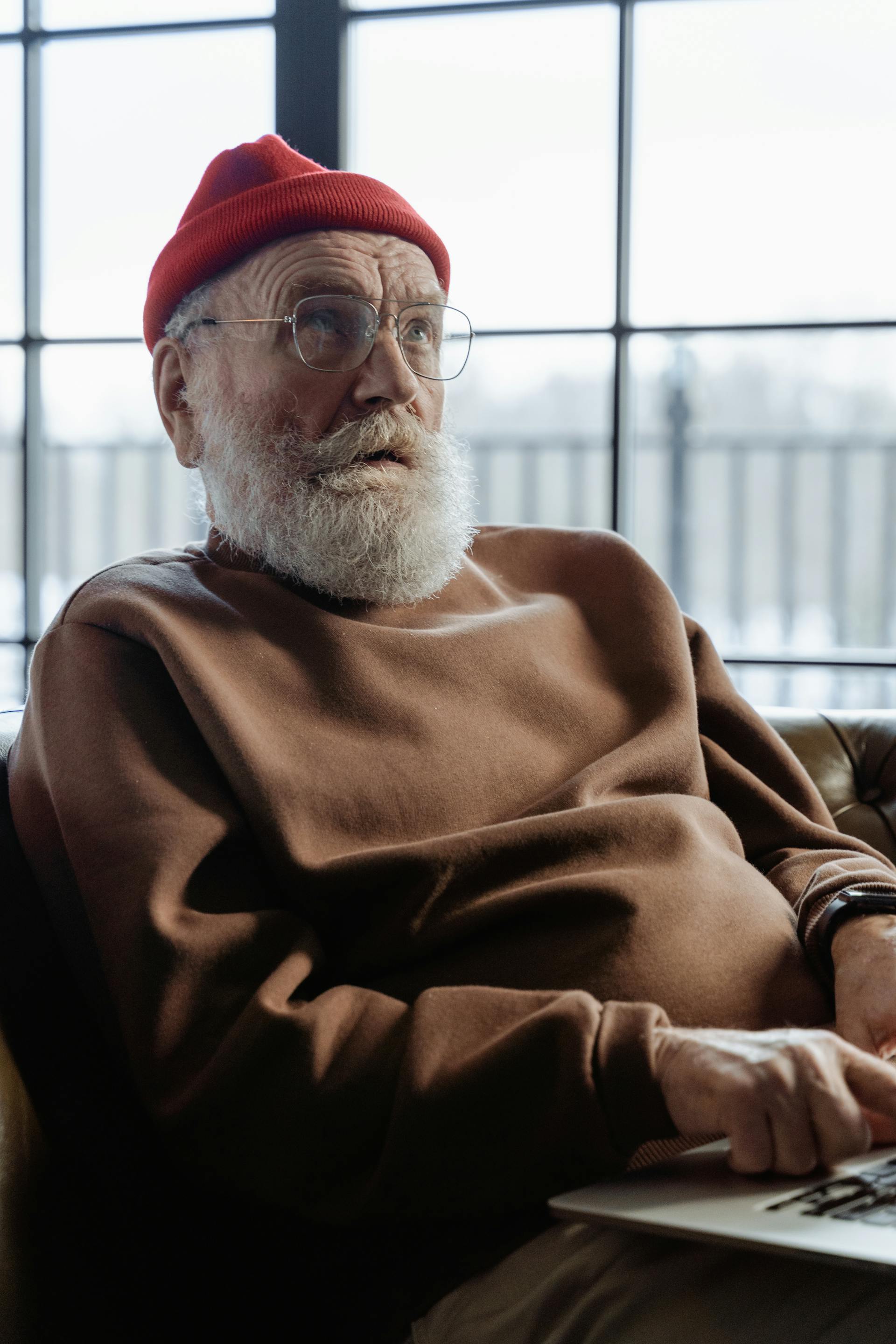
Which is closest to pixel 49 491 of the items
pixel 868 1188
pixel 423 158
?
pixel 423 158

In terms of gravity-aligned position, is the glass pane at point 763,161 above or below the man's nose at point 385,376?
above

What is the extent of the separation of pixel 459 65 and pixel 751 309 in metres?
0.81

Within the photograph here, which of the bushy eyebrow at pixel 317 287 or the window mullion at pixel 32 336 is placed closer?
the bushy eyebrow at pixel 317 287

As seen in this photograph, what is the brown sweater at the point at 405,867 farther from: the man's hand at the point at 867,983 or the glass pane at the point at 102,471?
the glass pane at the point at 102,471

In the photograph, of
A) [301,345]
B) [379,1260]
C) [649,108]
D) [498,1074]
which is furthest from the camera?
[649,108]

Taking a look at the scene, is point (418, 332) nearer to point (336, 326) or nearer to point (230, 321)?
A: point (336, 326)

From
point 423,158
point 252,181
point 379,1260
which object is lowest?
point 379,1260

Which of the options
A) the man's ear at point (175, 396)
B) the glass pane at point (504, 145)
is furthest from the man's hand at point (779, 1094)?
the glass pane at point (504, 145)

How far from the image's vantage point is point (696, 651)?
1.57 metres

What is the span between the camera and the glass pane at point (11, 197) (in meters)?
2.57

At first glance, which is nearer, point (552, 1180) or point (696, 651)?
point (552, 1180)

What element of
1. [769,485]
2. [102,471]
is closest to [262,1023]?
[102,471]

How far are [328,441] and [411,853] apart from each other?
1.82 feet

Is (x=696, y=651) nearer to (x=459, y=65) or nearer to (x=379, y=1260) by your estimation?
(x=379, y=1260)
